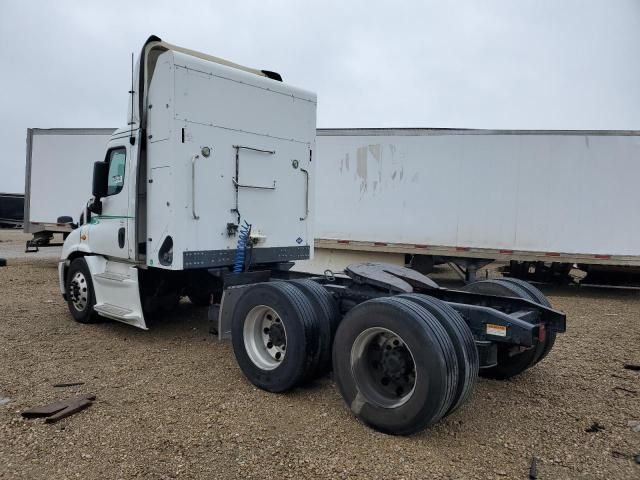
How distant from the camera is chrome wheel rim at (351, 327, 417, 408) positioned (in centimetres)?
371

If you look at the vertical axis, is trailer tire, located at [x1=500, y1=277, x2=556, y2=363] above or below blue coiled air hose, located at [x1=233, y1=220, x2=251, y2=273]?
below

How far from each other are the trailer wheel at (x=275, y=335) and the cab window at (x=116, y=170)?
250cm

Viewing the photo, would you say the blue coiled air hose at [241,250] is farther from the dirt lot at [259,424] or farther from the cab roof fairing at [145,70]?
the cab roof fairing at [145,70]

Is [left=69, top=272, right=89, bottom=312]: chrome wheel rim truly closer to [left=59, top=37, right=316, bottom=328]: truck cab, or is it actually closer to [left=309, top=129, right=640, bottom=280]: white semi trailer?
[left=59, top=37, right=316, bottom=328]: truck cab

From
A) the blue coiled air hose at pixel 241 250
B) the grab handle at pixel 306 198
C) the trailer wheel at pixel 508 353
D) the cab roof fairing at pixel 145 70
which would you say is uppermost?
the cab roof fairing at pixel 145 70

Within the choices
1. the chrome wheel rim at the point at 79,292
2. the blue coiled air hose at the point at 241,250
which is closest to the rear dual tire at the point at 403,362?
the blue coiled air hose at the point at 241,250

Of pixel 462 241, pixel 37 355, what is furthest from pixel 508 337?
pixel 462 241

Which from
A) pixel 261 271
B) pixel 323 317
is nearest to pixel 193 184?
pixel 261 271

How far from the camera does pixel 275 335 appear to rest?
4.58 m

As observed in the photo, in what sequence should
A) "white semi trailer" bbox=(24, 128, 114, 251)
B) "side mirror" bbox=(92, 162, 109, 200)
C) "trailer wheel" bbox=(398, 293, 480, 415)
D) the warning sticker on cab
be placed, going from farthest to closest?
→ "white semi trailer" bbox=(24, 128, 114, 251), "side mirror" bbox=(92, 162, 109, 200), the warning sticker on cab, "trailer wheel" bbox=(398, 293, 480, 415)

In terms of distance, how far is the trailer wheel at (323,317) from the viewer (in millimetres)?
4387

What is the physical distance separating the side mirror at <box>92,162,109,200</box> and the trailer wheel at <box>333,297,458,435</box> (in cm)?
403

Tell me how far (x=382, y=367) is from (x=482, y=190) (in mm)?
7332

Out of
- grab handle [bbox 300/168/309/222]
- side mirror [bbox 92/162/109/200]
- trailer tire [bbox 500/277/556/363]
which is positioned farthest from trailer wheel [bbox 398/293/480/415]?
side mirror [bbox 92/162/109/200]
